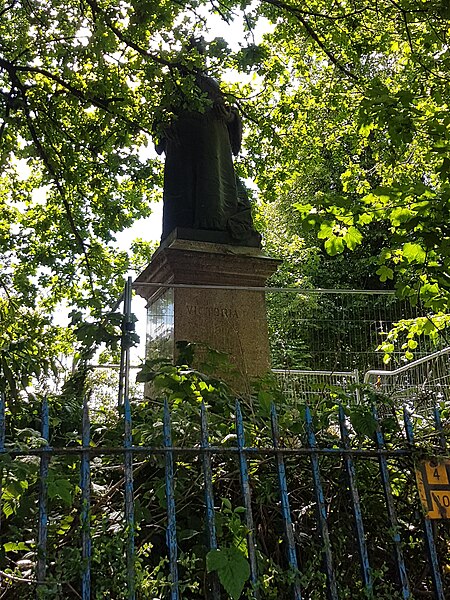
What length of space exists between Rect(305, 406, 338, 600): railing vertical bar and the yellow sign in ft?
1.49

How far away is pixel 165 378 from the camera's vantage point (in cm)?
316

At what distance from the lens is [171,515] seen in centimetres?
222

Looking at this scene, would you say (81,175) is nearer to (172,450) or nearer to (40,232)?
(40,232)

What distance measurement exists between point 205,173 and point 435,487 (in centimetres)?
401

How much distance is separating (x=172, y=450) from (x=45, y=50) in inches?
252

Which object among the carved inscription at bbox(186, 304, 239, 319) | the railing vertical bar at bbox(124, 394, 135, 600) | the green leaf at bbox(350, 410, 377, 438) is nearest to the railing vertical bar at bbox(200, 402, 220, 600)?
the railing vertical bar at bbox(124, 394, 135, 600)

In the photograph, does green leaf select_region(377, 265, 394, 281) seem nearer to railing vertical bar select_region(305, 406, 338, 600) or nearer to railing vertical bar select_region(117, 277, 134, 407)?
railing vertical bar select_region(305, 406, 338, 600)

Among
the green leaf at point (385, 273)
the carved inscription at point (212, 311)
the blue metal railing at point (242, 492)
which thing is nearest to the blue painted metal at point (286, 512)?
the blue metal railing at point (242, 492)

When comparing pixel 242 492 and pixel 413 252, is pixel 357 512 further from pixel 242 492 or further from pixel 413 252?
pixel 413 252

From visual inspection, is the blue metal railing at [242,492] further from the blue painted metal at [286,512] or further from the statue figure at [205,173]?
the statue figure at [205,173]

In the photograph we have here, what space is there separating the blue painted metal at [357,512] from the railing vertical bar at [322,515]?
0.12 metres

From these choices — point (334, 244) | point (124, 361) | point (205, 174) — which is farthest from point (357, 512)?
point (205, 174)

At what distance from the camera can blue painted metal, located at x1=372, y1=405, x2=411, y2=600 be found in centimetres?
243

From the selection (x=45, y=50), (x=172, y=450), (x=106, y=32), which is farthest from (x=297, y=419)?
(x=45, y=50)
